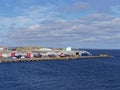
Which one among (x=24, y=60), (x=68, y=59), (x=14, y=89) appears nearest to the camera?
(x=14, y=89)

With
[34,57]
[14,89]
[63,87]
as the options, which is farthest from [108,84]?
[34,57]

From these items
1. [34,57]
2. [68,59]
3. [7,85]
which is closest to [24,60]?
[34,57]

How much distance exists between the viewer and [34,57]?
18925 cm

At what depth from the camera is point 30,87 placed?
7544cm

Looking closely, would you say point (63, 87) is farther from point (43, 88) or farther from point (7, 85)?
point (7, 85)

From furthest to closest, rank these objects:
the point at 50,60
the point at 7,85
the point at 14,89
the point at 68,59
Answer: the point at 68,59 → the point at 50,60 → the point at 7,85 → the point at 14,89

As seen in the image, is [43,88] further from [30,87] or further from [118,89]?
[118,89]

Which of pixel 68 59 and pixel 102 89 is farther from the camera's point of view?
pixel 68 59

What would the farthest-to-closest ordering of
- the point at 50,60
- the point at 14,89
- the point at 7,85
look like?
the point at 50,60
the point at 7,85
the point at 14,89

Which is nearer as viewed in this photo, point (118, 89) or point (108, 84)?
point (118, 89)

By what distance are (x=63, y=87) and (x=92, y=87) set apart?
786cm

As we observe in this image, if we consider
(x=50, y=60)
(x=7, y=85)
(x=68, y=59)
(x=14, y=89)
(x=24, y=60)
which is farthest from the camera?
(x=68, y=59)

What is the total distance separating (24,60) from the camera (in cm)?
16938

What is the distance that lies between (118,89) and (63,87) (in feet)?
47.6
